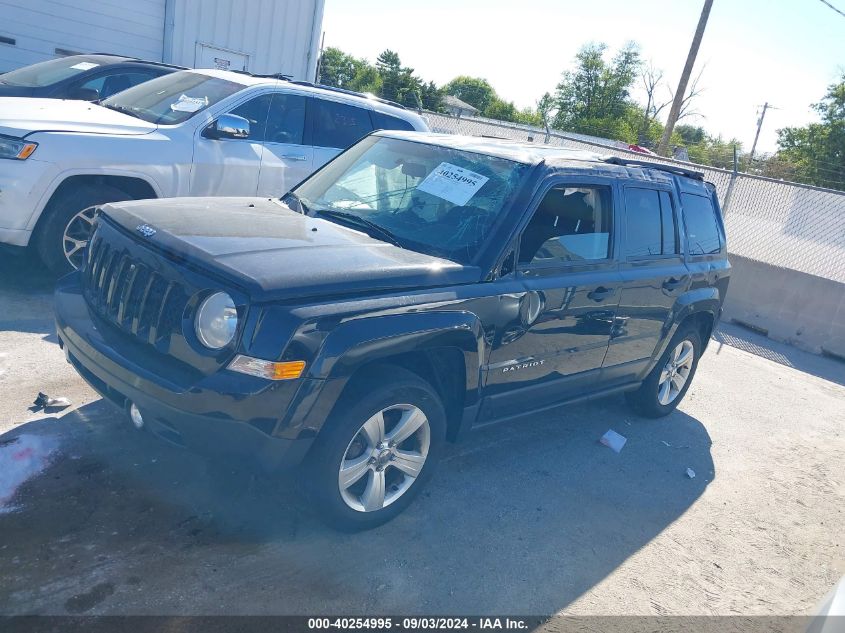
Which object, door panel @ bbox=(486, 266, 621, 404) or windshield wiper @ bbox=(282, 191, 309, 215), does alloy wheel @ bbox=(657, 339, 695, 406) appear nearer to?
door panel @ bbox=(486, 266, 621, 404)

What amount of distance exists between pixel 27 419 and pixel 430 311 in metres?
2.35

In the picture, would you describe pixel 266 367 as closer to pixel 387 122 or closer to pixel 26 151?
pixel 26 151

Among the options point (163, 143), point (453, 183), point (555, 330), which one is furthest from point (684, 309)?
point (163, 143)

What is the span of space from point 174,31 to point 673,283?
10867 mm

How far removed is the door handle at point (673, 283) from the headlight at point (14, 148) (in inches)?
189

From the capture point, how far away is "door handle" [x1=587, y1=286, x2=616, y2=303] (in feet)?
14.6

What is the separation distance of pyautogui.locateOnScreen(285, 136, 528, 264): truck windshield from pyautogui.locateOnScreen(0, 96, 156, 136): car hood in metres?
2.21

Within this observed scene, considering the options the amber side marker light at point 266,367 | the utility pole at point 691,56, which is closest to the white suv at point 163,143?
the amber side marker light at point 266,367

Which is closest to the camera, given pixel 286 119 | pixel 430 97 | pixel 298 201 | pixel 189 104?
pixel 298 201

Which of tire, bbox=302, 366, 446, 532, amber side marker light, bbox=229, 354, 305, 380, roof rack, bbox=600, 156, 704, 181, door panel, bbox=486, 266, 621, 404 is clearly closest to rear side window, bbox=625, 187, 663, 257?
roof rack, bbox=600, 156, 704, 181

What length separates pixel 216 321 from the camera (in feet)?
10.1

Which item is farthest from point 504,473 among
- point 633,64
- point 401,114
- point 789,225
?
point 633,64

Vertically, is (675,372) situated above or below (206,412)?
below

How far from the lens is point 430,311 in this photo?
341 centimetres
